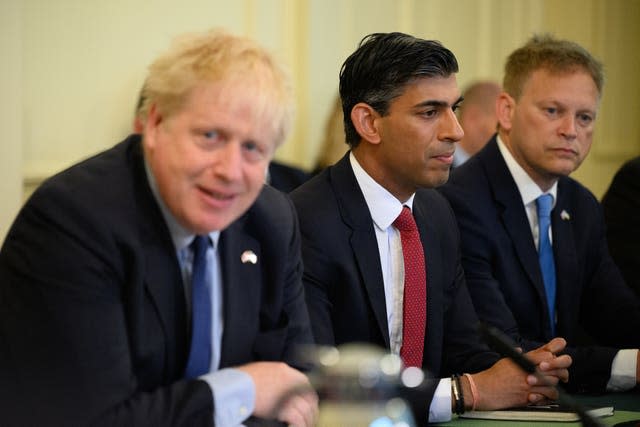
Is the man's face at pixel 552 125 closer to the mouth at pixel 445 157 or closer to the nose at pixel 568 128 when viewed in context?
the nose at pixel 568 128

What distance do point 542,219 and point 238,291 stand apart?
1.39 meters

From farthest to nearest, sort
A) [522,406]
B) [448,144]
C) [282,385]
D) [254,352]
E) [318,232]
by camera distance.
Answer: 1. [448,144]
2. [318,232]
3. [522,406]
4. [254,352]
5. [282,385]

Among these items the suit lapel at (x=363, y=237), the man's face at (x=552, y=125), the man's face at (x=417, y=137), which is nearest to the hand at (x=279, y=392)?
the suit lapel at (x=363, y=237)

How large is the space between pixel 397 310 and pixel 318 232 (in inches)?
11.2

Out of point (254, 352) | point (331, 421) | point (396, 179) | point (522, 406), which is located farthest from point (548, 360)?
point (331, 421)

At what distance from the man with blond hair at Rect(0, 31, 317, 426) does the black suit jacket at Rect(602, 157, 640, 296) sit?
1.89 m

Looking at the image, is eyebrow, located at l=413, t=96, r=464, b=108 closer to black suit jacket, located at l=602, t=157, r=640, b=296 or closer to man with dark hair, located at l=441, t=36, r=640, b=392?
man with dark hair, located at l=441, t=36, r=640, b=392

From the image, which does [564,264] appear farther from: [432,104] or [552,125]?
[432,104]

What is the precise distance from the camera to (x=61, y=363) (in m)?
1.66

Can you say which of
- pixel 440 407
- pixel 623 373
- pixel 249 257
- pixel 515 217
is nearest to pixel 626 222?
pixel 515 217

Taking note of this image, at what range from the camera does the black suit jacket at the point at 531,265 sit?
2885 millimetres

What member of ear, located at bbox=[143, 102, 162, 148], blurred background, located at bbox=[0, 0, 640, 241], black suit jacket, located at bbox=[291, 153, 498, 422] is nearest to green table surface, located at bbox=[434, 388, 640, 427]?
black suit jacket, located at bbox=[291, 153, 498, 422]

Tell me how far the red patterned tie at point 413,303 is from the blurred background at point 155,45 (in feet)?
4.35

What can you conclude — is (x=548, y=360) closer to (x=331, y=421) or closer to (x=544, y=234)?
(x=544, y=234)
